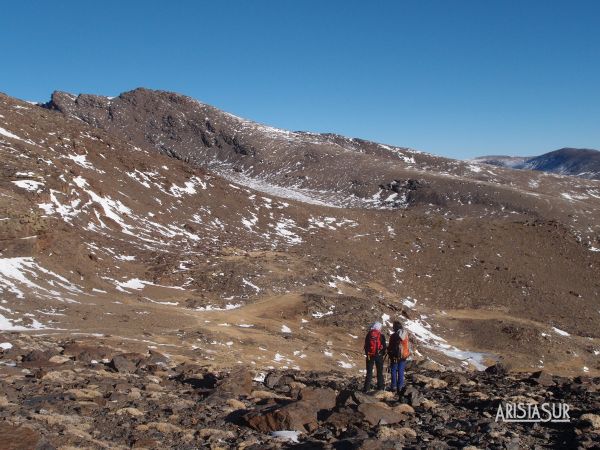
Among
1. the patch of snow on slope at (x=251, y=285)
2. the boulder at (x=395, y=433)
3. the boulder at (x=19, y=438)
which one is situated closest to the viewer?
the boulder at (x=19, y=438)

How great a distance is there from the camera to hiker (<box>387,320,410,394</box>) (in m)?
12.5

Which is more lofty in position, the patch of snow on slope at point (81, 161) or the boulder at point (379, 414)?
the patch of snow on slope at point (81, 161)

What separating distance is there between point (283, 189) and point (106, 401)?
79582mm

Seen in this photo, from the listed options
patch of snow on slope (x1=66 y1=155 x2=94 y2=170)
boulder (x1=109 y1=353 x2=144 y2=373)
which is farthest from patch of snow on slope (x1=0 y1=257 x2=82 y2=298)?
patch of snow on slope (x1=66 y1=155 x2=94 y2=170)

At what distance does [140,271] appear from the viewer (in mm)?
27359

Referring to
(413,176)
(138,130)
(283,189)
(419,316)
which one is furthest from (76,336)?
(138,130)

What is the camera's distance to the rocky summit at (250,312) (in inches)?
374

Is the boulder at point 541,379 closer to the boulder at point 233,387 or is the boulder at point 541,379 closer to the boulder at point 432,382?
the boulder at point 432,382

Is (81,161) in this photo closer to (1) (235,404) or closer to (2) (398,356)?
(1) (235,404)

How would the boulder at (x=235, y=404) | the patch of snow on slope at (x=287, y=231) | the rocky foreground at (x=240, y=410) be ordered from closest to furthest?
the rocky foreground at (x=240, y=410) < the boulder at (x=235, y=404) < the patch of snow on slope at (x=287, y=231)

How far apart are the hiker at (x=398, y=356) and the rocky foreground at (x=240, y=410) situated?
0.65 m

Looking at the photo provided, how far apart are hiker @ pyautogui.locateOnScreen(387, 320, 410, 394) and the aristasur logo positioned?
2.52 metres

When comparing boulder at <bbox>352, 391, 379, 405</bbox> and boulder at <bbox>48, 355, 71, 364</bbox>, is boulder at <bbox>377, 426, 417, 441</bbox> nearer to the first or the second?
boulder at <bbox>352, 391, 379, 405</bbox>

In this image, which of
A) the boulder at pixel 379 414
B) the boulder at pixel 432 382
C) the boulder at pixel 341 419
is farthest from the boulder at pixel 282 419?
the boulder at pixel 432 382
